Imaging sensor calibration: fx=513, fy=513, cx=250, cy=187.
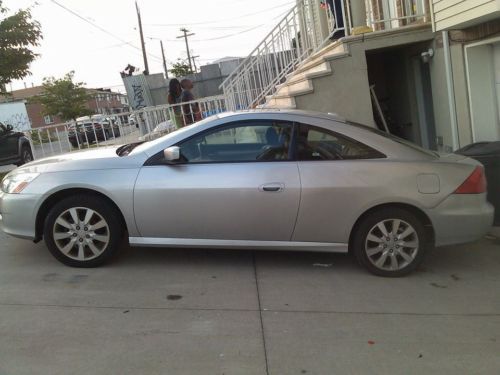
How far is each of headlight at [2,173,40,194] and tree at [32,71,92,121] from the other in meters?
39.2

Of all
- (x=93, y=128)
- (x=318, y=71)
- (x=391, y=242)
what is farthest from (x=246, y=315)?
(x=93, y=128)

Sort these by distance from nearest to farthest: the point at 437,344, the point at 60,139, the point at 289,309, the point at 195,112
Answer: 1. the point at 437,344
2. the point at 289,309
3. the point at 195,112
4. the point at 60,139

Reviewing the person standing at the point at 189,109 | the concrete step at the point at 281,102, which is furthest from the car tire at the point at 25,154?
the concrete step at the point at 281,102

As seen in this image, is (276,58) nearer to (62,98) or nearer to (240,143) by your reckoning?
(240,143)

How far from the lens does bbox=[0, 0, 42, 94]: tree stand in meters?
11.0

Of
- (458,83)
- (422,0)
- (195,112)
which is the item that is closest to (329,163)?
(458,83)

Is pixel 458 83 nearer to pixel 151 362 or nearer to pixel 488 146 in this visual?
pixel 488 146

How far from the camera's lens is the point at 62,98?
41531 mm

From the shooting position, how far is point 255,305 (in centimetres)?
404

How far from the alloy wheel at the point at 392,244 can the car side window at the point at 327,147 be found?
0.64 metres

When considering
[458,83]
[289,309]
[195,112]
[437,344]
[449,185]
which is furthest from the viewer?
[195,112]

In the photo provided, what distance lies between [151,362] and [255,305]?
1072mm

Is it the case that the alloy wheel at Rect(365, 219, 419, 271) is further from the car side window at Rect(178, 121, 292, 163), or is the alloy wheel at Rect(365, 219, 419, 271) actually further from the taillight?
the car side window at Rect(178, 121, 292, 163)

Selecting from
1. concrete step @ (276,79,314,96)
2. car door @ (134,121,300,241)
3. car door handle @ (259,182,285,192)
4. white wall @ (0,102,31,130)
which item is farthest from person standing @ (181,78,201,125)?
white wall @ (0,102,31,130)
